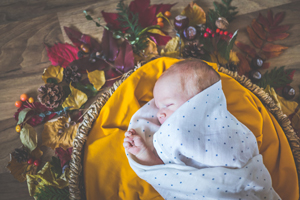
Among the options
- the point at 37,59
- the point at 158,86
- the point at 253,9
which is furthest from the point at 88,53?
the point at 253,9

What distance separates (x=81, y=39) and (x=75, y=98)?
384mm

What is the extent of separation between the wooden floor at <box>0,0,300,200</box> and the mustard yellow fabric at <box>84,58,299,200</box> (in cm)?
37

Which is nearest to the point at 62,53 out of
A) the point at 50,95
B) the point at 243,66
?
the point at 50,95

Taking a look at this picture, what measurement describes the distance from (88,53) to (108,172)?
0.70 m

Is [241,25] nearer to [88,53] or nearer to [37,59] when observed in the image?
[88,53]

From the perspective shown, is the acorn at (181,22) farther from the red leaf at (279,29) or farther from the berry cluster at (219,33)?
the red leaf at (279,29)

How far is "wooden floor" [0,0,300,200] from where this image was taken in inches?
45.1

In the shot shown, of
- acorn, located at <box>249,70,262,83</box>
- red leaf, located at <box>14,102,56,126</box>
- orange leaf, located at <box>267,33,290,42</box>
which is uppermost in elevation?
orange leaf, located at <box>267,33,290,42</box>

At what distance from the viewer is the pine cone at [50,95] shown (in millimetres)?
1061

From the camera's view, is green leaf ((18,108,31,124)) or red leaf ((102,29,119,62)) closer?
green leaf ((18,108,31,124))

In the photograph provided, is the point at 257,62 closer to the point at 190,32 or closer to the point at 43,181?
the point at 190,32

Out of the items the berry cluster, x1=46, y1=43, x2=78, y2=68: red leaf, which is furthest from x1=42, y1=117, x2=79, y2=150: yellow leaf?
the berry cluster

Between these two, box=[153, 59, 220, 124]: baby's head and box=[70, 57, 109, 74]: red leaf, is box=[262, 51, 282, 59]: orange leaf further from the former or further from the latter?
box=[70, 57, 109, 74]: red leaf

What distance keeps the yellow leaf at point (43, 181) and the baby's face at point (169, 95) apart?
557 mm
